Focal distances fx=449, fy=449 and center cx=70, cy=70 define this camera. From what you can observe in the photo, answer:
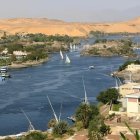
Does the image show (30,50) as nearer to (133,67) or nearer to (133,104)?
(133,67)

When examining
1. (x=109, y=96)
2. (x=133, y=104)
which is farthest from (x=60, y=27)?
(x=133, y=104)

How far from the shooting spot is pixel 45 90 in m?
17.8

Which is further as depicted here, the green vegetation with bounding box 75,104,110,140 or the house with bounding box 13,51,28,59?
the house with bounding box 13,51,28,59

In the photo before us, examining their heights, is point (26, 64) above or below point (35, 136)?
below

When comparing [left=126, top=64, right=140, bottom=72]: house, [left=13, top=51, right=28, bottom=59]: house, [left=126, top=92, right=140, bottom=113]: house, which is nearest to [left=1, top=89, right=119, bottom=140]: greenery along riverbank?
[left=126, top=92, right=140, bottom=113]: house

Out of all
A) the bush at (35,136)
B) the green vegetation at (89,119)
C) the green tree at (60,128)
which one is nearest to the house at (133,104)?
the green vegetation at (89,119)

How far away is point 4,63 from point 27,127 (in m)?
16.9

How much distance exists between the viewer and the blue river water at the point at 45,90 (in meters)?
12.7

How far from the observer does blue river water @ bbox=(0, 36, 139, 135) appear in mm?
12698

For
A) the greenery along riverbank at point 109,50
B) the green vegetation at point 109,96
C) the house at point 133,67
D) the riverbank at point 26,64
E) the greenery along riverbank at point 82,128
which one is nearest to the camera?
the greenery along riverbank at point 82,128

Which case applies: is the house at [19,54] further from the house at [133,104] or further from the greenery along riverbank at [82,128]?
the house at [133,104]

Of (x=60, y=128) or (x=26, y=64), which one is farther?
(x=26, y=64)

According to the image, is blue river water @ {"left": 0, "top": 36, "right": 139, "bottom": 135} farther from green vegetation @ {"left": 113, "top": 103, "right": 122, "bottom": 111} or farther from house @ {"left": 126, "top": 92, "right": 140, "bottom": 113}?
house @ {"left": 126, "top": 92, "right": 140, "bottom": 113}

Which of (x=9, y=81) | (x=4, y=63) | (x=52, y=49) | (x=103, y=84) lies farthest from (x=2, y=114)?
(x=52, y=49)
